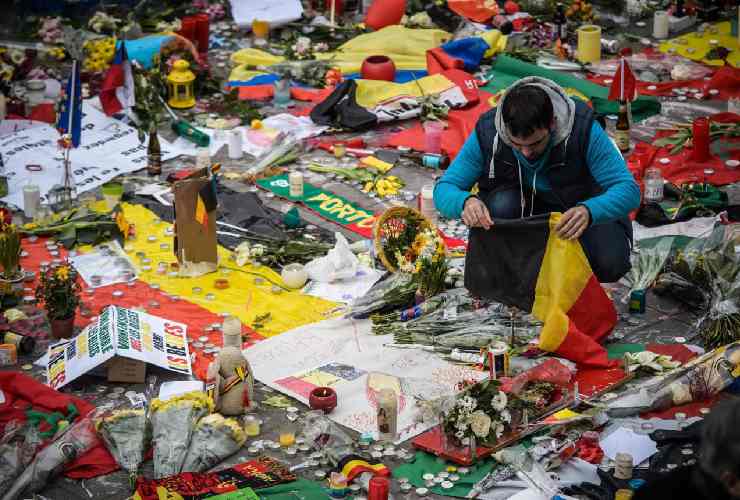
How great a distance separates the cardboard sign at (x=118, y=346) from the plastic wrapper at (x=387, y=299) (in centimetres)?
96

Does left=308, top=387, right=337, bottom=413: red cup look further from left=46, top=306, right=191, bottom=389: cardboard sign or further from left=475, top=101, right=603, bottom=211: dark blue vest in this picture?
left=475, top=101, right=603, bottom=211: dark blue vest

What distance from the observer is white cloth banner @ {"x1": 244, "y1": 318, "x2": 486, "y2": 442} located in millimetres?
5730

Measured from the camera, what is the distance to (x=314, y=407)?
5.70 m

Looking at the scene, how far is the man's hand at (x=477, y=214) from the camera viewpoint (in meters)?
6.02

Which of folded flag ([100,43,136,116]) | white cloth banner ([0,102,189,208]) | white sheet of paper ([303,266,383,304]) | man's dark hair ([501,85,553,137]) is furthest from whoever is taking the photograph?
folded flag ([100,43,136,116])

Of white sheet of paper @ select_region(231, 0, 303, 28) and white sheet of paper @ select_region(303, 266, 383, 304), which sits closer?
white sheet of paper @ select_region(303, 266, 383, 304)

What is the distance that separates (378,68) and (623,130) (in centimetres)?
225

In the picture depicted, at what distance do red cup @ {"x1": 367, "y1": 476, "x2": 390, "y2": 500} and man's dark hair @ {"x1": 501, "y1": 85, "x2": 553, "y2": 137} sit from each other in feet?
5.93

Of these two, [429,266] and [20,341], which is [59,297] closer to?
[20,341]

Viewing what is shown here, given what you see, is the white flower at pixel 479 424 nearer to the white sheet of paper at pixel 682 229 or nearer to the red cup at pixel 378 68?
the white sheet of paper at pixel 682 229

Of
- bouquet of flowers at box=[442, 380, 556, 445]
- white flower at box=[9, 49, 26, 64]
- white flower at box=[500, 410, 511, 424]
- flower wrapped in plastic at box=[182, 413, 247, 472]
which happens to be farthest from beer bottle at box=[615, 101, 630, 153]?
white flower at box=[9, 49, 26, 64]

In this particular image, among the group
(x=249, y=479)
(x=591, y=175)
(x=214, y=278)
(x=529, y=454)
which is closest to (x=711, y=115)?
(x=591, y=175)

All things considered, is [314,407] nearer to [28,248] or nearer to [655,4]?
[28,248]

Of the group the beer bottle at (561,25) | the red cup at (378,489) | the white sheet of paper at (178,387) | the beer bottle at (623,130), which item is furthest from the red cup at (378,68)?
the red cup at (378,489)
